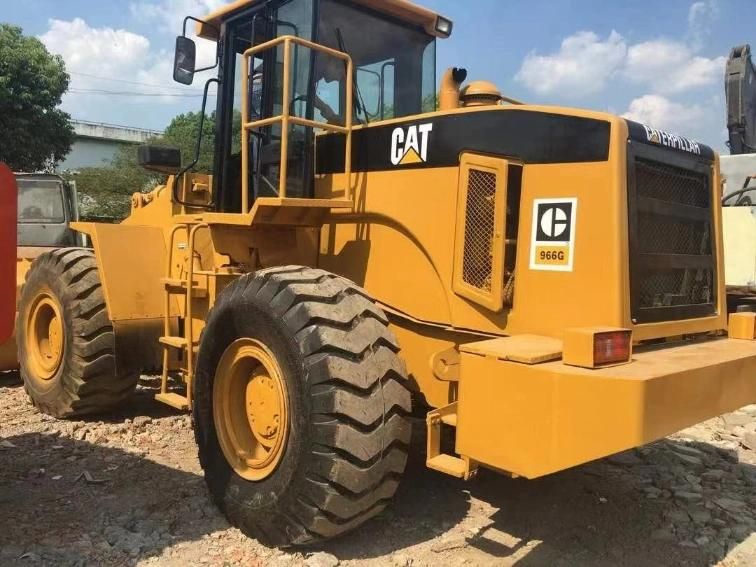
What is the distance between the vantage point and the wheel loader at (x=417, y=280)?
296 centimetres

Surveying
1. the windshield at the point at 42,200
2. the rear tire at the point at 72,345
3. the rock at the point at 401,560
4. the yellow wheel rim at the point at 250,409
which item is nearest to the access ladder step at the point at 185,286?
the rear tire at the point at 72,345

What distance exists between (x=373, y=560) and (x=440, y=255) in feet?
4.97

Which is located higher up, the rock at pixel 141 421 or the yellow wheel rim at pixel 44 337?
the yellow wheel rim at pixel 44 337

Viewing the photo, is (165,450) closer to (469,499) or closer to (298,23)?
(469,499)

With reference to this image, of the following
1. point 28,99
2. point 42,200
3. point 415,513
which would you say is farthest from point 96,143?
point 415,513

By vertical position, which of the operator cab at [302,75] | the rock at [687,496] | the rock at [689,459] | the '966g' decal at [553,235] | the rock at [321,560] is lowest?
the rock at [321,560]

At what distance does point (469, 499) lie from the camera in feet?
13.7

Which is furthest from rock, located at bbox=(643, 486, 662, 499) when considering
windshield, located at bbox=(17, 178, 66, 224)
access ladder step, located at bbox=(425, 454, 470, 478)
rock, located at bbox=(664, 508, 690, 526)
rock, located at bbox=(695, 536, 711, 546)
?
windshield, located at bbox=(17, 178, 66, 224)

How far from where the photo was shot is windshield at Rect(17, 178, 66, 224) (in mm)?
9305

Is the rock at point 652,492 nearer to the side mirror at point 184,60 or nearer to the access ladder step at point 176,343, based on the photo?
the access ladder step at point 176,343

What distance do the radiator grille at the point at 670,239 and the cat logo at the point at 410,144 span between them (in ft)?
3.45

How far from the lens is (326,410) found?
3.18 metres

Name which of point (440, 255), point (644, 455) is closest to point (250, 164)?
point (440, 255)

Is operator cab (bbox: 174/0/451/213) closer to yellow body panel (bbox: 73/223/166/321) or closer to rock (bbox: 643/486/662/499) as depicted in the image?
yellow body panel (bbox: 73/223/166/321)
